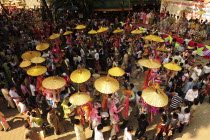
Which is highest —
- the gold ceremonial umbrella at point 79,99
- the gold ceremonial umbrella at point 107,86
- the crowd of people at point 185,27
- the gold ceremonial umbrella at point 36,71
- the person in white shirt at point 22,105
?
the crowd of people at point 185,27

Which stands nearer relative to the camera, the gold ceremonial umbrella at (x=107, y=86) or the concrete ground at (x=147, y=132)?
the gold ceremonial umbrella at (x=107, y=86)

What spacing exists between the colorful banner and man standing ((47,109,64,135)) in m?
15.9

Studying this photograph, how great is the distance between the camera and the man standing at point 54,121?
5242 millimetres

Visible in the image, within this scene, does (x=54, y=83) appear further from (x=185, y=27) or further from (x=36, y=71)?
(x=185, y=27)

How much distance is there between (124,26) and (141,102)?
37.0 feet

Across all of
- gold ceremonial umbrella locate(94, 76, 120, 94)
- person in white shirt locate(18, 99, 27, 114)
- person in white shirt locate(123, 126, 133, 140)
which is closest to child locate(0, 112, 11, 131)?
person in white shirt locate(18, 99, 27, 114)

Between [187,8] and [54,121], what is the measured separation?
55.8 ft

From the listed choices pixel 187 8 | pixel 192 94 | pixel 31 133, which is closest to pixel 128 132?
pixel 31 133

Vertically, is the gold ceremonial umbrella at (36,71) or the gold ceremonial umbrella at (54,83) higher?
the gold ceremonial umbrella at (36,71)

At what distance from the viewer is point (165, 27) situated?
16.0m

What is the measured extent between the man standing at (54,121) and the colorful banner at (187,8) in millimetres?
15924

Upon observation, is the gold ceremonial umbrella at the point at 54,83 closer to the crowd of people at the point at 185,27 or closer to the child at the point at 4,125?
the child at the point at 4,125

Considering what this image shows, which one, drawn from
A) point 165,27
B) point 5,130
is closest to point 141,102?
point 5,130

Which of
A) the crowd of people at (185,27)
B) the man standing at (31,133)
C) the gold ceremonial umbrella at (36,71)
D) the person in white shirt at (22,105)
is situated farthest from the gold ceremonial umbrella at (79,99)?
the crowd of people at (185,27)
